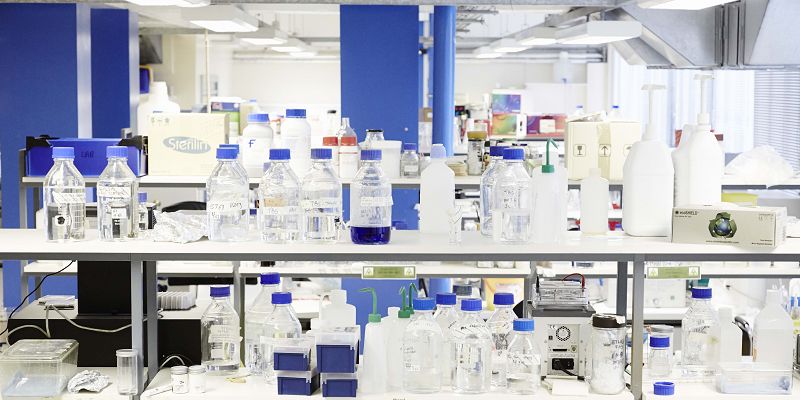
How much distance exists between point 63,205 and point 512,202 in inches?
51.5

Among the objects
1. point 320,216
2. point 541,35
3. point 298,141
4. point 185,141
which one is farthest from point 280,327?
point 541,35

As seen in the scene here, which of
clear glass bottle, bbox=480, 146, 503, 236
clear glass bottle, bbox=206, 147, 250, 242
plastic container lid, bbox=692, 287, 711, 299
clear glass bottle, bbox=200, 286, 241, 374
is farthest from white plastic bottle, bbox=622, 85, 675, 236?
clear glass bottle, bbox=200, 286, 241, 374

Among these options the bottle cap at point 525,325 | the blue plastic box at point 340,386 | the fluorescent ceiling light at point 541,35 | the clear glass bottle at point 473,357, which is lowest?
the blue plastic box at point 340,386

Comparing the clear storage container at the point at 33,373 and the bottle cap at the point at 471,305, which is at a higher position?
the bottle cap at the point at 471,305

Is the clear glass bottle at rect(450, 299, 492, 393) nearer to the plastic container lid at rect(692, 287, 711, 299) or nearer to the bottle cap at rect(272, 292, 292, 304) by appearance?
the bottle cap at rect(272, 292, 292, 304)

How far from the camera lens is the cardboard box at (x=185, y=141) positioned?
5066mm

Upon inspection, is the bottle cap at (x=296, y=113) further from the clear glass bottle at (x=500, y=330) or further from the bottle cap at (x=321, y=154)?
the clear glass bottle at (x=500, y=330)

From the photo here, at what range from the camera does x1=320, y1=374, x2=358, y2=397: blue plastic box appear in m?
2.73

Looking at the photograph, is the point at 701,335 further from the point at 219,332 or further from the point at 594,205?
the point at 219,332

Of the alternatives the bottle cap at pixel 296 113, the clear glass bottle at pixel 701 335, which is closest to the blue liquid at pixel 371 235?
the clear glass bottle at pixel 701 335

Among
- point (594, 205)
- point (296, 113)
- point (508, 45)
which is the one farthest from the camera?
point (508, 45)

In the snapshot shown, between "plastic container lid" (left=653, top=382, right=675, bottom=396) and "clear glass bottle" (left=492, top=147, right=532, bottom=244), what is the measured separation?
1.81ft

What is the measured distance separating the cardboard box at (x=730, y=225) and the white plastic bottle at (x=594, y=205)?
0.24m

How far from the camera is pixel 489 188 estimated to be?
3164 millimetres
